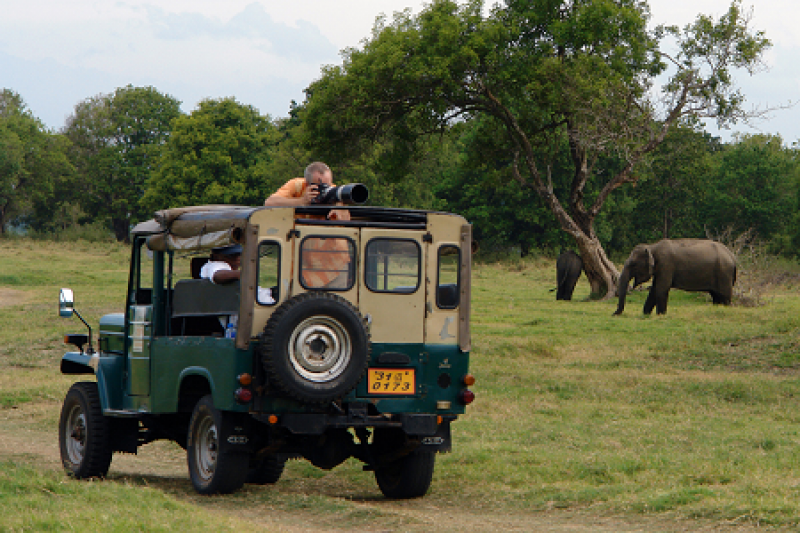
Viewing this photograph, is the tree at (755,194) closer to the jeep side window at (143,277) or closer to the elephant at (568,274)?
the elephant at (568,274)

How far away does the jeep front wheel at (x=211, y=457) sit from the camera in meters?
8.07

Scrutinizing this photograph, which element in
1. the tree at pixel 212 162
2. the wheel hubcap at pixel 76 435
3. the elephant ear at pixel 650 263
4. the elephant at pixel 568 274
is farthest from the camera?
the tree at pixel 212 162

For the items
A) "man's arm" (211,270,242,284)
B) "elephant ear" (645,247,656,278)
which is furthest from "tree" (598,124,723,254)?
"man's arm" (211,270,242,284)

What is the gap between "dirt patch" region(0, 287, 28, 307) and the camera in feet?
97.4

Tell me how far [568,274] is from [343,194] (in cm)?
2586

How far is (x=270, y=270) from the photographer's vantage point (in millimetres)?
7855

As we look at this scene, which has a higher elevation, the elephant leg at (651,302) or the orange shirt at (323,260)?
the orange shirt at (323,260)

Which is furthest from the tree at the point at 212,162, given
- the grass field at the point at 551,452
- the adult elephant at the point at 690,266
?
the grass field at the point at 551,452

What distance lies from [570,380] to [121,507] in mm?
9654

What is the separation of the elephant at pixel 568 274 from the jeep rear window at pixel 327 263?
85.2ft

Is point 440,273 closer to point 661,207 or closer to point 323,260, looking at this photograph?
point 323,260

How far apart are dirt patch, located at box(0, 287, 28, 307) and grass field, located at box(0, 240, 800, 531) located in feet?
20.3

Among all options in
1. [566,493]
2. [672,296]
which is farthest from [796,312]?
[566,493]

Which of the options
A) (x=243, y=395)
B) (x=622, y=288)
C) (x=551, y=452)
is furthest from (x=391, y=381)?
(x=622, y=288)
